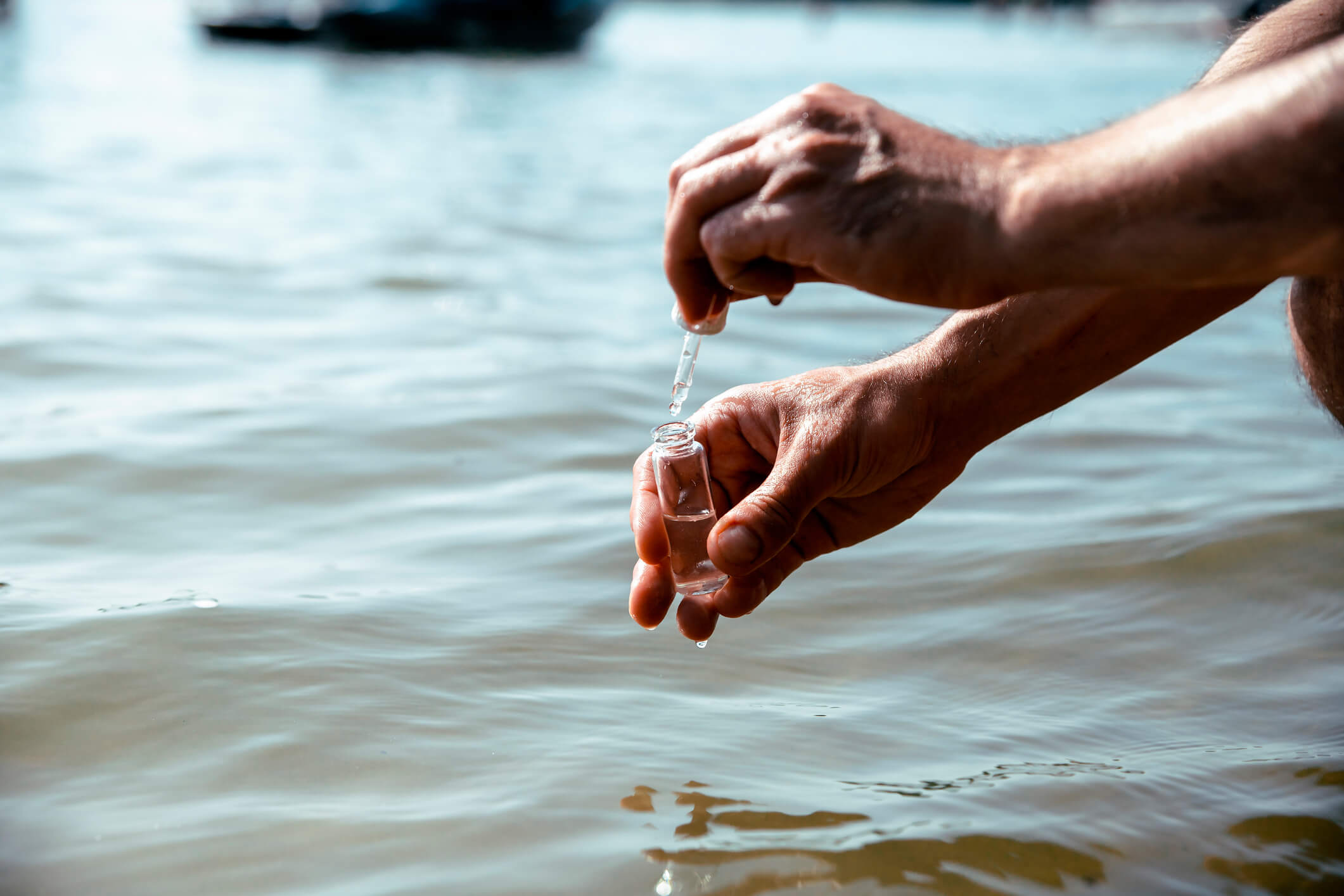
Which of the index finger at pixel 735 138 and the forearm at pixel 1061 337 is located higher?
the index finger at pixel 735 138

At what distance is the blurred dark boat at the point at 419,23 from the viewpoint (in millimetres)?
36969

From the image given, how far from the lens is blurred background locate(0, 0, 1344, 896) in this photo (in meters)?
2.10

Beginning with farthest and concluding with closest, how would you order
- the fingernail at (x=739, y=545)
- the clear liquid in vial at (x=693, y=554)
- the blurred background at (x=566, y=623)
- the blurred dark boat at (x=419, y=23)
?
the blurred dark boat at (x=419, y=23), the clear liquid in vial at (x=693, y=554), the fingernail at (x=739, y=545), the blurred background at (x=566, y=623)

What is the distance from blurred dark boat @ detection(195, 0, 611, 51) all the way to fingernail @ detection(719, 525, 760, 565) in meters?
37.3

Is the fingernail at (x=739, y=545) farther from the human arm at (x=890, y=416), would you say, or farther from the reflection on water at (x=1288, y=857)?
the reflection on water at (x=1288, y=857)

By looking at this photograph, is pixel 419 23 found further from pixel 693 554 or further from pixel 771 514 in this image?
pixel 771 514

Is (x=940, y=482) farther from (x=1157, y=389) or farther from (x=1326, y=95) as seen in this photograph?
(x=1157, y=389)

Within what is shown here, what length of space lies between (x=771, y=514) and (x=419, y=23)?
3875 centimetres

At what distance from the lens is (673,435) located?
2.38 metres

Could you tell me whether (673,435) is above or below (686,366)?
below

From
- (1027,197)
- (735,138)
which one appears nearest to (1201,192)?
(1027,197)

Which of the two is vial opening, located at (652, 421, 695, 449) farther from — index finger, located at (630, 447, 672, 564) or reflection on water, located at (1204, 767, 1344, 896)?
reflection on water, located at (1204, 767, 1344, 896)

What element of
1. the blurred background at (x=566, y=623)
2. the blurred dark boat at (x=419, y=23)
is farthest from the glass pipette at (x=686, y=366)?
the blurred dark boat at (x=419, y=23)

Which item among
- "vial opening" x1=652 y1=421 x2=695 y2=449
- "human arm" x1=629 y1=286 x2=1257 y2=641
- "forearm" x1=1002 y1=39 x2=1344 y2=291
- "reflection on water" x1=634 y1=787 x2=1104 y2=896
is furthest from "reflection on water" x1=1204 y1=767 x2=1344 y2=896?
"vial opening" x1=652 y1=421 x2=695 y2=449
